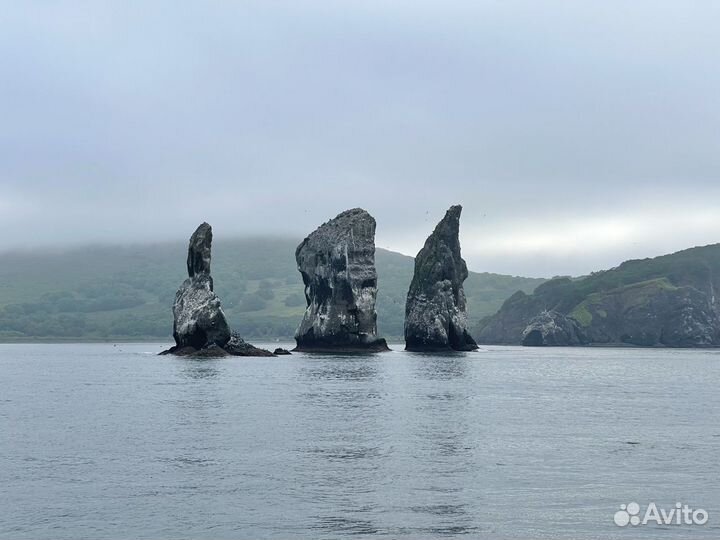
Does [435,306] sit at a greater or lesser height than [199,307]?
greater

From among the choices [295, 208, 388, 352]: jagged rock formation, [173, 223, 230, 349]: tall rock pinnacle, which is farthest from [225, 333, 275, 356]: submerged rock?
[295, 208, 388, 352]: jagged rock formation

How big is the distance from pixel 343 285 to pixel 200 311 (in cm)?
3884

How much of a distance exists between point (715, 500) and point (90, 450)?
1206 inches

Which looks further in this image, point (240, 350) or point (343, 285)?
point (343, 285)

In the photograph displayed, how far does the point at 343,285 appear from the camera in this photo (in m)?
183

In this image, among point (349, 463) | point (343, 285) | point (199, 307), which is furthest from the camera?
point (343, 285)

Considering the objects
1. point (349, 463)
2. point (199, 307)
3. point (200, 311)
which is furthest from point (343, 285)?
point (349, 463)

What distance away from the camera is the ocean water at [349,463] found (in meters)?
31.5

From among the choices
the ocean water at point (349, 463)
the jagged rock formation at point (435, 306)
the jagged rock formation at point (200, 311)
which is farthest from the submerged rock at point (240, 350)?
the ocean water at point (349, 463)

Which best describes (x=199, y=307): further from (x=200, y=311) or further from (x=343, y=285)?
(x=343, y=285)

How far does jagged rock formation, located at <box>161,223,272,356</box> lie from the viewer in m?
152

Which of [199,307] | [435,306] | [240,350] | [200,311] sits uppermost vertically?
[435,306]

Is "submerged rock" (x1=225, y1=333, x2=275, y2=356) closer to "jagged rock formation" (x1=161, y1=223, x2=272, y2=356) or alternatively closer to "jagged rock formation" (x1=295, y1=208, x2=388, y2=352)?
"jagged rock formation" (x1=161, y1=223, x2=272, y2=356)

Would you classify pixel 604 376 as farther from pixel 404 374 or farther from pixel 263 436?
pixel 263 436
